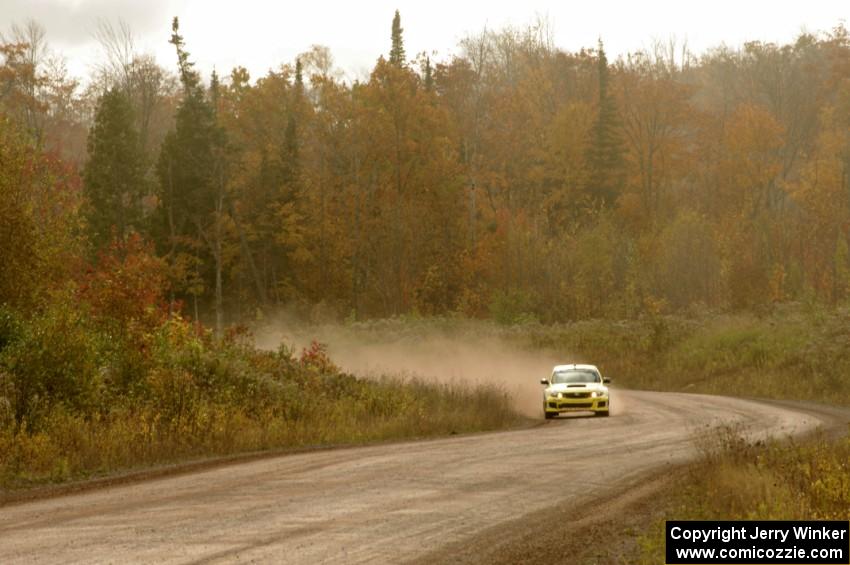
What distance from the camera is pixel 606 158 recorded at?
283 ft

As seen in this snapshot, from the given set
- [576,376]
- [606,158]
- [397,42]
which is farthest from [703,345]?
[397,42]

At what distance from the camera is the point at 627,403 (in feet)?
121

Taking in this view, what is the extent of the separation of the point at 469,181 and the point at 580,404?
146 feet

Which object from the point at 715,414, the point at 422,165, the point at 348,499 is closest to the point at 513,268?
the point at 422,165

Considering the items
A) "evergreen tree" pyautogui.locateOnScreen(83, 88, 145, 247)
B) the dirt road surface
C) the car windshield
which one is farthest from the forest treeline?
the dirt road surface

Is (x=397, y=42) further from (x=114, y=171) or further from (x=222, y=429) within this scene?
(x=222, y=429)

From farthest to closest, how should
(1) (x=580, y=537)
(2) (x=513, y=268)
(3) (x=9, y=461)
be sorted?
(2) (x=513, y=268)
(3) (x=9, y=461)
(1) (x=580, y=537)

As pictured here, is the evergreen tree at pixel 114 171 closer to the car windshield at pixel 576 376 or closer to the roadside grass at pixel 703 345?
the roadside grass at pixel 703 345

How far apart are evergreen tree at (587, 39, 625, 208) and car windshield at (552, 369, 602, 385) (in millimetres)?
52896

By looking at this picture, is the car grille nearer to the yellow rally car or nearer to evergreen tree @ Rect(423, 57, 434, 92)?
the yellow rally car

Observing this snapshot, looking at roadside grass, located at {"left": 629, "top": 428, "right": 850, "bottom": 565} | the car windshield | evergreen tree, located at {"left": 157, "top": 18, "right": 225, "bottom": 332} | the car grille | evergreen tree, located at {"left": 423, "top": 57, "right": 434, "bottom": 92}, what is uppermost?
evergreen tree, located at {"left": 423, "top": 57, "right": 434, "bottom": 92}

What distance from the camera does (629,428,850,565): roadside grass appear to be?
12742 mm

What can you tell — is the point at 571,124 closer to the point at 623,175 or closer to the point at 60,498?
the point at 623,175

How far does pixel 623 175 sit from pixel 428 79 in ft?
56.5
